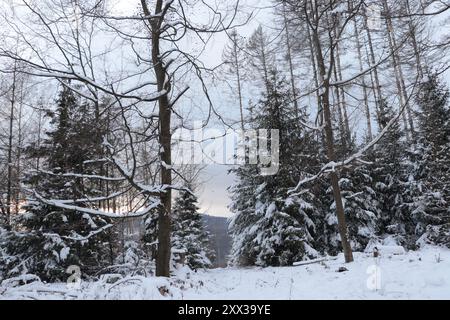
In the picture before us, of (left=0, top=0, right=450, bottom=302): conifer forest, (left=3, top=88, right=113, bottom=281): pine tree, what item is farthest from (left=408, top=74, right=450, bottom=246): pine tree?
(left=3, top=88, right=113, bottom=281): pine tree

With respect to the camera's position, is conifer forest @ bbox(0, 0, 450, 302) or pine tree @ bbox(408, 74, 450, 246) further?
pine tree @ bbox(408, 74, 450, 246)

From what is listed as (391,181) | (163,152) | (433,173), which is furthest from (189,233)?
(433,173)

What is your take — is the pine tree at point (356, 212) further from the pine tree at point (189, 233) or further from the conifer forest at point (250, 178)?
the pine tree at point (189, 233)

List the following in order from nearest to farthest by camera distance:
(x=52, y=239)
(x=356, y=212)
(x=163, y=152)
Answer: (x=163, y=152) → (x=52, y=239) → (x=356, y=212)

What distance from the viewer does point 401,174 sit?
59.4ft

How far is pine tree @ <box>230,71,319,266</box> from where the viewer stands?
1311cm

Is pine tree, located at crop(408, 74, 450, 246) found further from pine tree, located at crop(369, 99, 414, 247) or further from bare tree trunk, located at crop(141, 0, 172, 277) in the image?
bare tree trunk, located at crop(141, 0, 172, 277)

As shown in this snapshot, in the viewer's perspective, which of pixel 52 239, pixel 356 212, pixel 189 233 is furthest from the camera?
pixel 189 233

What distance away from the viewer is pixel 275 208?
541 inches

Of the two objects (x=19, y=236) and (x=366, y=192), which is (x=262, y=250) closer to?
(x=366, y=192)

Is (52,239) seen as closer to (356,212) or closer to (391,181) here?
(356,212)

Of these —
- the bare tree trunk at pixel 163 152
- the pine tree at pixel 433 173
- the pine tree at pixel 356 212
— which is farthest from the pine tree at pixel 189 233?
the pine tree at pixel 433 173
